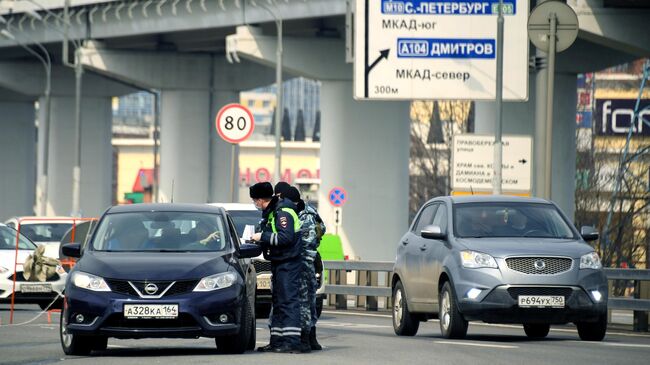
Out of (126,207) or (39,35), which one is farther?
(39,35)

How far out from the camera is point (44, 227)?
35062 millimetres

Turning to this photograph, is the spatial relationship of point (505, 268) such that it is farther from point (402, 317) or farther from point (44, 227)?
point (44, 227)

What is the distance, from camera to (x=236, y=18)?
165 ft

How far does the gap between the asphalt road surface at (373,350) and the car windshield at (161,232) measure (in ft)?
3.18

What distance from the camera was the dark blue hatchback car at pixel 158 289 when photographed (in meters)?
15.8

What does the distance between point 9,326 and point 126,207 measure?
577 centimetres

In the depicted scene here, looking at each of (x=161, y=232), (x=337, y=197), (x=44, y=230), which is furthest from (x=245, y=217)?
(x=337, y=197)

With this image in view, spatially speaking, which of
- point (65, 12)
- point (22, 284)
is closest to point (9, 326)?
point (22, 284)

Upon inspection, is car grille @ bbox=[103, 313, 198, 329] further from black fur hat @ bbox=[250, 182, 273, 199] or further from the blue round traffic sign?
the blue round traffic sign

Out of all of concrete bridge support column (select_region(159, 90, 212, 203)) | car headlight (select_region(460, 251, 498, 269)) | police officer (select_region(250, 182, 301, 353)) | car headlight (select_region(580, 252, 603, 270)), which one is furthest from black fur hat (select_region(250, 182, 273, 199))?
concrete bridge support column (select_region(159, 90, 212, 203))

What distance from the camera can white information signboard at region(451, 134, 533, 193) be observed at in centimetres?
3172

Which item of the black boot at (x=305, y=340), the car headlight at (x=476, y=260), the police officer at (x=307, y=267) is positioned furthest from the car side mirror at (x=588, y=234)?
the black boot at (x=305, y=340)

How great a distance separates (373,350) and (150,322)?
2.59 meters

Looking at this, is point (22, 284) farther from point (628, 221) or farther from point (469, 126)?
point (469, 126)
